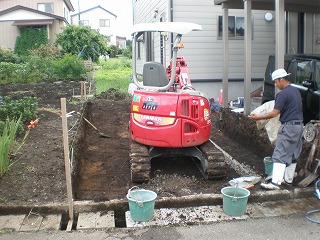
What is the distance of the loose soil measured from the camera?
18.1 feet

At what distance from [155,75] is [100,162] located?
2.14 m

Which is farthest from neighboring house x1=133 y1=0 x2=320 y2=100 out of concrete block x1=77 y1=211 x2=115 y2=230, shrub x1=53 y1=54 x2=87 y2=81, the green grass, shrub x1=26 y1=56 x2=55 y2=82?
concrete block x1=77 y1=211 x2=115 y2=230

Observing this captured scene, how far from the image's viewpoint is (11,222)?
458cm

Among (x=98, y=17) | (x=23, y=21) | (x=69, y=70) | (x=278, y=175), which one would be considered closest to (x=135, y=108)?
(x=278, y=175)

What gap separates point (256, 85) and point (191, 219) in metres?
8.85

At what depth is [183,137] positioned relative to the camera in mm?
6129

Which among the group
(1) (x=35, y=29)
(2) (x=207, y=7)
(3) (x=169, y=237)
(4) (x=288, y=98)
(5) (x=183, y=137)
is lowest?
(3) (x=169, y=237)

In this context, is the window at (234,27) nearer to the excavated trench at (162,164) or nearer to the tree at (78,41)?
the excavated trench at (162,164)

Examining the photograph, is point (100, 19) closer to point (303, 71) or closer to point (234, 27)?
point (234, 27)

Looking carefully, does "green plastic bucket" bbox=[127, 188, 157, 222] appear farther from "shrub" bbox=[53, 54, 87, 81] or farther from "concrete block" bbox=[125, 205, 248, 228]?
"shrub" bbox=[53, 54, 87, 81]

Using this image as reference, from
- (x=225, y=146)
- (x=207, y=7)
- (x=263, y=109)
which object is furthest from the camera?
(x=207, y=7)

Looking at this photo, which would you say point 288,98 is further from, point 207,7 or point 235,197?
point 207,7

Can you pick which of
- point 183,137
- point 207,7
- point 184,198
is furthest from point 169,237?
point 207,7

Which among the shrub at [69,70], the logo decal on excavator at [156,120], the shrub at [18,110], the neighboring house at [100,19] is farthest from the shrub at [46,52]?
the neighboring house at [100,19]
